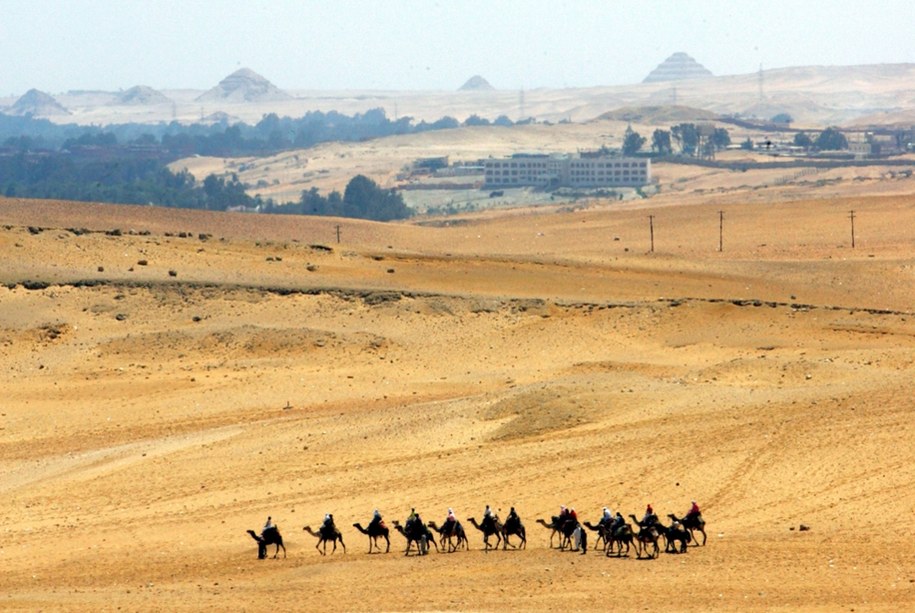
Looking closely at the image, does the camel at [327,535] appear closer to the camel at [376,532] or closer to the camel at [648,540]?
the camel at [376,532]

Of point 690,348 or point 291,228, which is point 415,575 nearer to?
point 690,348

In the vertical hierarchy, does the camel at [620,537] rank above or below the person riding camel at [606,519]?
below

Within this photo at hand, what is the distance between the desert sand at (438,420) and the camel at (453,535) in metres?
0.34

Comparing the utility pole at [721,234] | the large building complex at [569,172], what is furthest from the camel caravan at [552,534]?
the large building complex at [569,172]

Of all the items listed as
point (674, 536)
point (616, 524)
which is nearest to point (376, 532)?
point (616, 524)

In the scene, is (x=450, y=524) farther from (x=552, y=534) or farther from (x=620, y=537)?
(x=620, y=537)

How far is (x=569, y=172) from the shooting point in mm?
190125

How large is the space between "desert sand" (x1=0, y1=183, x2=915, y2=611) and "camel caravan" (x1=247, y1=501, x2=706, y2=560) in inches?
14.1

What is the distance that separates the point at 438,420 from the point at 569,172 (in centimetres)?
15048

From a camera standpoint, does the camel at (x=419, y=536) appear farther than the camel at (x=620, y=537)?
Yes

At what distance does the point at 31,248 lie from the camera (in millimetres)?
66875

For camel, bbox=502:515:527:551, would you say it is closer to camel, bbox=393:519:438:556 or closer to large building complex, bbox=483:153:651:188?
camel, bbox=393:519:438:556

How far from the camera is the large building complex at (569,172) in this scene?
188000 millimetres

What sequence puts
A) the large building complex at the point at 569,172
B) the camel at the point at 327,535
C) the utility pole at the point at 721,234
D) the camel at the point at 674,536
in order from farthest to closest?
the large building complex at the point at 569,172 < the utility pole at the point at 721,234 < the camel at the point at 327,535 < the camel at the point at 674,536
